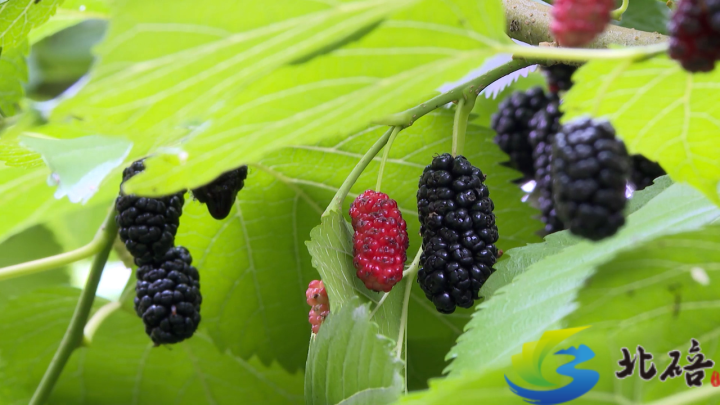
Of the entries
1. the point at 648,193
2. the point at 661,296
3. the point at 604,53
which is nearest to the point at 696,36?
the point at 604,53

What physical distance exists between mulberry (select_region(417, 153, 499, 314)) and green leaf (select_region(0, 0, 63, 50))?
449 millimetres

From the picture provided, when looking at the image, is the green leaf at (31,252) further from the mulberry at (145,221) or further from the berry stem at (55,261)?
the mulberry at (145,221)

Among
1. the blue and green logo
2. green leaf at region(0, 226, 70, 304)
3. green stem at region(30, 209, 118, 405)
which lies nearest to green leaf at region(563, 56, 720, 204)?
the blue and green logo

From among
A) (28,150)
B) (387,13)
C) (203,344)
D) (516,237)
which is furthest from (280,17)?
(203,344)

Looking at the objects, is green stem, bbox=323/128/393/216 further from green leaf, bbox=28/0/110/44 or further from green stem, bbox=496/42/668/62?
green leaf, bbox=28/0/110/44

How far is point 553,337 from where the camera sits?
1.50 ft

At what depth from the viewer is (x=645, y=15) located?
109 centimetres

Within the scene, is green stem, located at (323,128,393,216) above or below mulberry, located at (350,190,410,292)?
above

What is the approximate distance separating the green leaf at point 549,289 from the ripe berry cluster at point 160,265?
0.44 m

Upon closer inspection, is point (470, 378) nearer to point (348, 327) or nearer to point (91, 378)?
point (348, 327)

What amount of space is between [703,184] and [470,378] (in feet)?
0.74

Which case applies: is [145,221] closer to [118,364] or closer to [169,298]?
[169,298]

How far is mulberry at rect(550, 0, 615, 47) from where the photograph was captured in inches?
15.3

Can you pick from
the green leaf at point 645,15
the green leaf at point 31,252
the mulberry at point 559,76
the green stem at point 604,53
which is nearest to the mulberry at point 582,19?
the green stem at point 604,53
